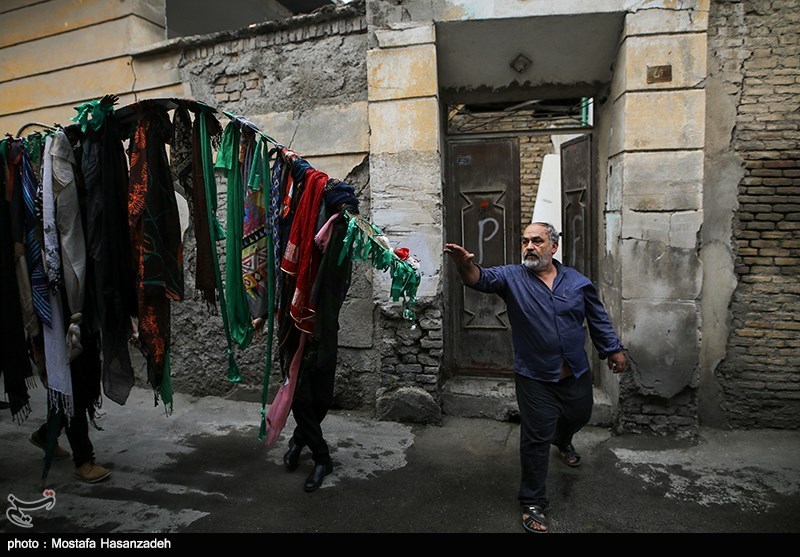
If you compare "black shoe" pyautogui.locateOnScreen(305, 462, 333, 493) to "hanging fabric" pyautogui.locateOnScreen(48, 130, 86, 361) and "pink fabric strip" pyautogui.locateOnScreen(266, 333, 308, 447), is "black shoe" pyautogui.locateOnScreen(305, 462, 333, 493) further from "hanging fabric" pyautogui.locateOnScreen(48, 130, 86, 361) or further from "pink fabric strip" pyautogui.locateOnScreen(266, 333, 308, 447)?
"hanging fabric" pyautogui.locateOnScreen(48, 130, 86, 361)

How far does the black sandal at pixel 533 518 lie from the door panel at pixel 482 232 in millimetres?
2267

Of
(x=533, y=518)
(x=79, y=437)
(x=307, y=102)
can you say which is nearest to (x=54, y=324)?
(x=79, y=437)

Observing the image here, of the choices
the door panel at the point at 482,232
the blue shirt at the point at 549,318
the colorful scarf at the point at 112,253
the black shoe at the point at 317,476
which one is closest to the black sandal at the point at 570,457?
the blue shirt at the point at 549,318

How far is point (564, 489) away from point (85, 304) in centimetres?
327

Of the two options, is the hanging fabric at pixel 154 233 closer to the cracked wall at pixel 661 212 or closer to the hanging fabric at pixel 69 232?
the hanging fabric at pixel 69 232

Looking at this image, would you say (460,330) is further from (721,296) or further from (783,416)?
(783,416)

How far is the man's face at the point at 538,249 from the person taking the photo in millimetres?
3154

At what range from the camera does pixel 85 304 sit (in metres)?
3.27

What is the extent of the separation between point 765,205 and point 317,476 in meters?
3.97

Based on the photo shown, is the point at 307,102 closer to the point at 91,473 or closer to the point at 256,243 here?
the point at 256,243

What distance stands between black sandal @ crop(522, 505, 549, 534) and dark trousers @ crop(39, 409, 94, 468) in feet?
9.44

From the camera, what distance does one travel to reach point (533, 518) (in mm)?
2934

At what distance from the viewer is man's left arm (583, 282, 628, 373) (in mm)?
3184
